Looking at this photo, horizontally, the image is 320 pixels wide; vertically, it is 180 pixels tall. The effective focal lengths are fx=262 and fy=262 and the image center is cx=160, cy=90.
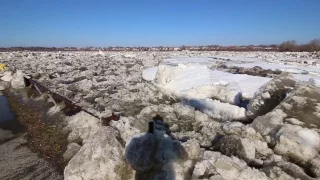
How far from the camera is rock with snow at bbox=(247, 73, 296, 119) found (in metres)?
6.14

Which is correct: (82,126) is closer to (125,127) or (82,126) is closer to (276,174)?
(125,127)

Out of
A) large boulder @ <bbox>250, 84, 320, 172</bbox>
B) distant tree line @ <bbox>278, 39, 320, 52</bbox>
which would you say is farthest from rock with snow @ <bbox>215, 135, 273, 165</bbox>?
distant tree line @ <bbox>278, 39, 320, 52</bbox>

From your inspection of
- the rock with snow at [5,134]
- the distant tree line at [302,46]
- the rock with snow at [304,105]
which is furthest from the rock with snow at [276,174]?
the distant tree line at [302,46]

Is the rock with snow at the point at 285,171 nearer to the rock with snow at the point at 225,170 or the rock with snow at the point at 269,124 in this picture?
the rock with snow at the point at 225,170

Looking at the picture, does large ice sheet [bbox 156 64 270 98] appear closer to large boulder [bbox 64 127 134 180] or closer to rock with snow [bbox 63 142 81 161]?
rock with snow [bbox 63 142 81 161]

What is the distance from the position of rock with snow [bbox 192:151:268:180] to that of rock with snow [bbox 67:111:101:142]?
2.98 m

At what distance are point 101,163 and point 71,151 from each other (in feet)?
5.34

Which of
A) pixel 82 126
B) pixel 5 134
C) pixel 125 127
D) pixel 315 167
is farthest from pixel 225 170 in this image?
pixel 5 134

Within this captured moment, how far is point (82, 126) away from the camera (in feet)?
21.8

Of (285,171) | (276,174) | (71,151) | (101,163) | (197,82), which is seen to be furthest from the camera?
(197,82)

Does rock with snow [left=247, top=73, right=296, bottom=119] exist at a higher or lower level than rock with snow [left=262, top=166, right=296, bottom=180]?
higher

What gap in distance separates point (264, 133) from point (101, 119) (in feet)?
11.7

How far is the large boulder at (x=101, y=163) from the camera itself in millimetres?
4273

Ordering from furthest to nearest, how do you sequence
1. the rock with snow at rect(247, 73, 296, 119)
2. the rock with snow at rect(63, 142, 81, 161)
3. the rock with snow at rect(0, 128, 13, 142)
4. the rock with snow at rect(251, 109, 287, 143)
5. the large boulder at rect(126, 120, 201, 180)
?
the rock with snow at rect(0, 128, 13, 142)
the rock with snow at rect(247, 73, 296, 119)
the rock with snow at rect(63, 142, 81, 161)
the rock with snow at rect(251, 109, 287, 143)
the large boulder at rect(126, 120, 201, 180)
